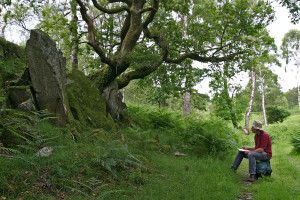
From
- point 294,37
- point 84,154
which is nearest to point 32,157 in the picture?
point 84,154

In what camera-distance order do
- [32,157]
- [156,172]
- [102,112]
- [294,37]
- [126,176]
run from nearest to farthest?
1. [32,157]
2. [126,176]
3. [156,172]
4. [102,112]
5. [294,37]

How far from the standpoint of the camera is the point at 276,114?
3394cm

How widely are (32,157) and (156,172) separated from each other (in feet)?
10.4

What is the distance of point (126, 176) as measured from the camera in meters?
4.90

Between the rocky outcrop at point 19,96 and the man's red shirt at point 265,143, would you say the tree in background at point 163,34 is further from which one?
the man's red shirt at point 265,143

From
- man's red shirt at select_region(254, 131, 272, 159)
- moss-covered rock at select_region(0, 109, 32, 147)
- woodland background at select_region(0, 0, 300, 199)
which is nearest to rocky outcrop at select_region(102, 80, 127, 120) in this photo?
woodland background at select_region(0, 0, 300, 199)

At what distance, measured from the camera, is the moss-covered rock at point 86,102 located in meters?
7.79

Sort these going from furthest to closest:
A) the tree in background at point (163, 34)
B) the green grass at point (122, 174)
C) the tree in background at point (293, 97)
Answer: the tree in background at point (293, 97), the tree in background at point (163, 34), the green grass at point (122, 174)

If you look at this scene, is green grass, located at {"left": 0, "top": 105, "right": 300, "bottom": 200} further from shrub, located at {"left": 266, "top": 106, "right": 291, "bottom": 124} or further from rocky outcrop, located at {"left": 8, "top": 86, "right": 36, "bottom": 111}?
shrub, located at {"left": 266, "top": 106, "right": 291, "bottom": 124}

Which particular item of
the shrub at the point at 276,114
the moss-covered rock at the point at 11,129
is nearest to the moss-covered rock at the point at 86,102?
the moss-covered rock at the point at 11,129

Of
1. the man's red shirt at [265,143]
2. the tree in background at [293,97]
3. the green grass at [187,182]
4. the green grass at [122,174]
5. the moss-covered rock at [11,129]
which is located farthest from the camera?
the tree in background at [293,97]

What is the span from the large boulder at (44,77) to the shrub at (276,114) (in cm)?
3411

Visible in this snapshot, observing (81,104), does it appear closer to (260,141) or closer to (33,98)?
(33,98)

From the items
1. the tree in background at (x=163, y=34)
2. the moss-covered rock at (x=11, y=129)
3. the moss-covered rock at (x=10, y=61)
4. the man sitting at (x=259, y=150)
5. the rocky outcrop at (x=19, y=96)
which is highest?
the tree in background at (x=163, y=34)
